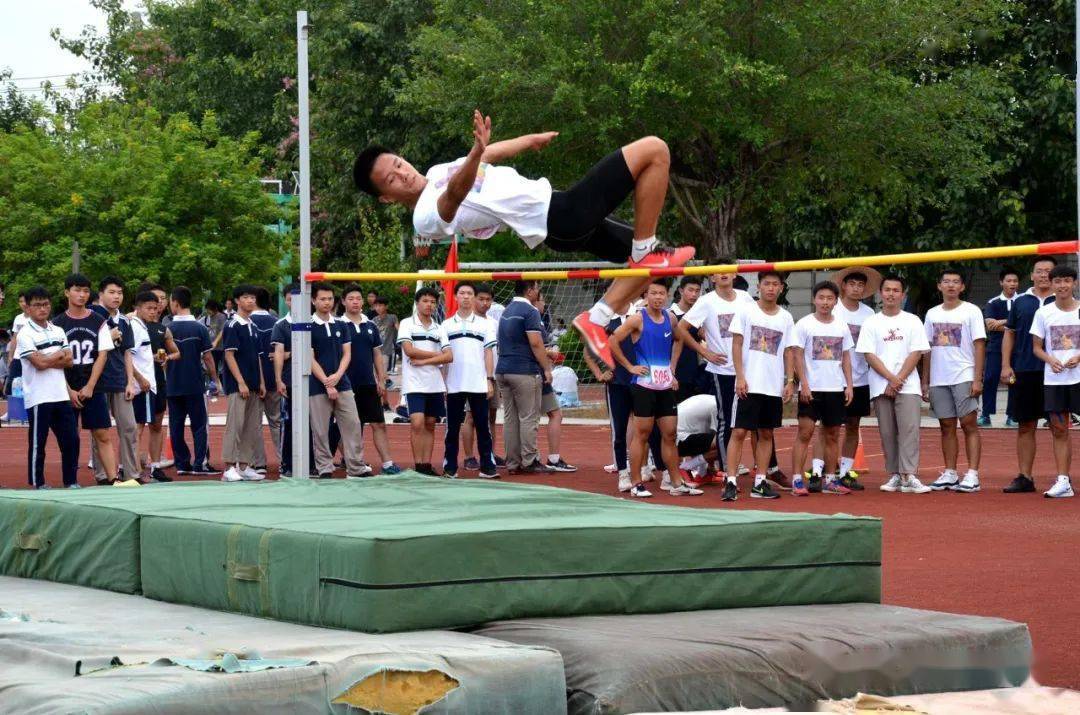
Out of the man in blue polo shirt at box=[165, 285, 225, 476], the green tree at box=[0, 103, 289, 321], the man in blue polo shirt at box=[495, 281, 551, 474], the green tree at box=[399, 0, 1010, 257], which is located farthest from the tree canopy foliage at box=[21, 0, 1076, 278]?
the man in blue polo shirt at box=[165, 285, 225, 476]

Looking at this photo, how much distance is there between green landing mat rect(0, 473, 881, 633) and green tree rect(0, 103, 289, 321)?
70.0 feet

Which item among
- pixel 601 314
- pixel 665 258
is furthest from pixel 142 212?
pixel 665 258

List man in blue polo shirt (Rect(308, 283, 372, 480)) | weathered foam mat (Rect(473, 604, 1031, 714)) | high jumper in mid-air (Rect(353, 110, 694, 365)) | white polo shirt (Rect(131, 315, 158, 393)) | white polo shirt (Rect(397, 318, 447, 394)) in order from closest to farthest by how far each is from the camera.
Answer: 1. weathered foam mat (Rect(473, 604, 1031, 714))
2. high jumper in mid-air (Rect(353, 110, 694, 365))
3. man in blue polo shirt (Rect(308, 283, 372, 480))
4. white polo shirt (Rect(131, 315, 158, 393))
5. white polo shirt (Rect(397, 318, 447, 394))

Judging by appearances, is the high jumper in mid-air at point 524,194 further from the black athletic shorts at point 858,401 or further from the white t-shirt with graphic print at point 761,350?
the black athletic shorts at point 858,401

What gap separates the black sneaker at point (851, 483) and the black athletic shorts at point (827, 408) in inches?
23.8

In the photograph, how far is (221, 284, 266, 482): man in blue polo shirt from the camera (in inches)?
527

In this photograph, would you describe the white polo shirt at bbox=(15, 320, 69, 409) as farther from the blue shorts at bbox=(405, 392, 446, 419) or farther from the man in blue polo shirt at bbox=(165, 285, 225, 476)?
the blue shorts at bbox=(405, 392, 446, 419)

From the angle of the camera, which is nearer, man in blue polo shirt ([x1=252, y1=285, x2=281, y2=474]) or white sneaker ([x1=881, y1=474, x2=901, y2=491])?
white sneaker ([x1=881, y1=474, x2=901, y2=491])

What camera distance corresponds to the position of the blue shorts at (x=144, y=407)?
13.2m

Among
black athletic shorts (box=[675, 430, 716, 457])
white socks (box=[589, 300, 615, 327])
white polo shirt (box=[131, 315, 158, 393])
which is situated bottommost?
black athletic shorts (box=[675, 430, 716, 457])

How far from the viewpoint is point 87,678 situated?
420 cm

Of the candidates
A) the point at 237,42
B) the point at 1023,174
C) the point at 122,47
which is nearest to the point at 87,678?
the point at 1023,174

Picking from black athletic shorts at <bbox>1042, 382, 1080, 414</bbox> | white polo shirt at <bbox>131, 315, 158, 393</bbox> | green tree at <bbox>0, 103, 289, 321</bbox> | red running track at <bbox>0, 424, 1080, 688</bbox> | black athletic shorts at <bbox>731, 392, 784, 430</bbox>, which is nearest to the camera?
red running track at <bbox>0, 424, 1080, 688</bbox>

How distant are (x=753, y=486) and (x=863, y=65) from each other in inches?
427
